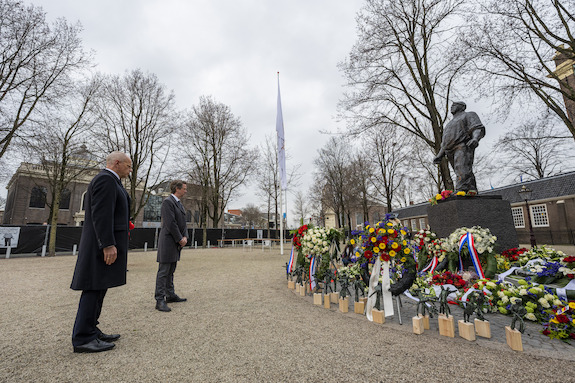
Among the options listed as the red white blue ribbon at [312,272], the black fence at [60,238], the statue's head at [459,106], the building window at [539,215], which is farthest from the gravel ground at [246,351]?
the building window at [539,215]

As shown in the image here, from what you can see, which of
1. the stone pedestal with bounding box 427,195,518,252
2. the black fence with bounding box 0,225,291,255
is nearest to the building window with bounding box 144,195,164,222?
the black fence with bounding box 0,225,291,255

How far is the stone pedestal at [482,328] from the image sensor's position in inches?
109

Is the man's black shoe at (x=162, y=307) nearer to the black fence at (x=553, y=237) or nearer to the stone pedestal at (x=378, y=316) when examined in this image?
the stone pedestal at (x=378, y=316)

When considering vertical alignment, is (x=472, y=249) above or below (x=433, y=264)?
above

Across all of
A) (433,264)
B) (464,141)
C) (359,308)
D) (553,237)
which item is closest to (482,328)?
(359,308)

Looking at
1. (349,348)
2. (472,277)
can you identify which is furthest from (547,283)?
(349,348)

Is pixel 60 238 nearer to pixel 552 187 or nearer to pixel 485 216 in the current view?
pixel 485 216

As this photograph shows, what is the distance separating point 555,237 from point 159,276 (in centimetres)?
2982

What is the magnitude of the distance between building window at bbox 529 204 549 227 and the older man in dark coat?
3125 cm

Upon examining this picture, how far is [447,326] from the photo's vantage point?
2848 millimetres

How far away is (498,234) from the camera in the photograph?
19.1 feet

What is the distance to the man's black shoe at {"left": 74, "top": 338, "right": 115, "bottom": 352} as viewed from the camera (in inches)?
94.7

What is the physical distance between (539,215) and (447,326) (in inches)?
1150

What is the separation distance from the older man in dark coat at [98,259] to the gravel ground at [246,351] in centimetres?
20
